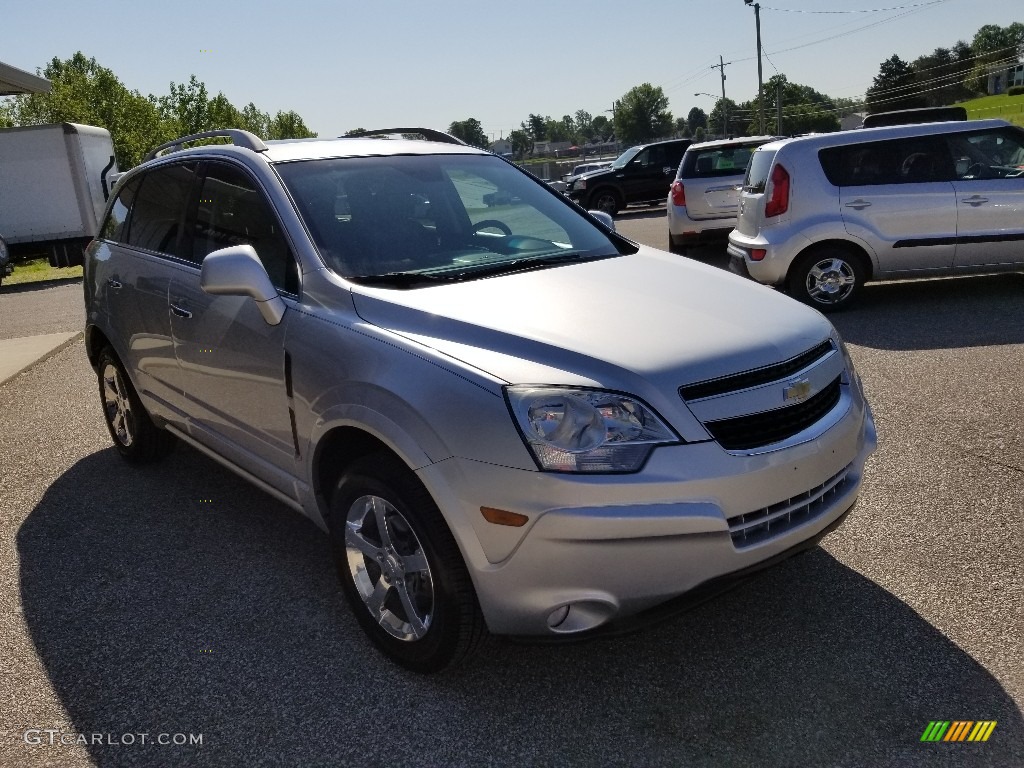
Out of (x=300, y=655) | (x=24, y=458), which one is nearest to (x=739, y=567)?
(x=300, y=655)

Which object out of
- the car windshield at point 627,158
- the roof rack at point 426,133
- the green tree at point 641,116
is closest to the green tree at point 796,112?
the green tree at point 641,116

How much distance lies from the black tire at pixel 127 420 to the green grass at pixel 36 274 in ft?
53.4

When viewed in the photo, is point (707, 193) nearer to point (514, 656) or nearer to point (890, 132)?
point (890, 132)

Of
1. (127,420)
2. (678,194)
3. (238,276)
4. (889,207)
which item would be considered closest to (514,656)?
(238,276)

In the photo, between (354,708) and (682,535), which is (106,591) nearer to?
(354,708)

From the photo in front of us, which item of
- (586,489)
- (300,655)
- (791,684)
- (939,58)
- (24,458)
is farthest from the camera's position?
(939,58)

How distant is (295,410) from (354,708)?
1.06 meters

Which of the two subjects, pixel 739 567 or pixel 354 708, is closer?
pixel 739 567

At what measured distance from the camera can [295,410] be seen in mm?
3379

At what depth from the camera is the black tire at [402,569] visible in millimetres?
2783

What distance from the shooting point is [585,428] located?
2629 mm

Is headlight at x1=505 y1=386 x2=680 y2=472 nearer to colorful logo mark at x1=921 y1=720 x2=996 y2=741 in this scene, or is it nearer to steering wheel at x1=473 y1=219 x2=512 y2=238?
colorful logo mark at x1=921 y1=720 x2=996 y2=741

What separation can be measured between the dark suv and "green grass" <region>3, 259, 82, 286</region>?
1265 cm

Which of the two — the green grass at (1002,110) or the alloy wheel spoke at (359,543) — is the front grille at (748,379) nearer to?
the alloy wheel spoke at (359,543)
